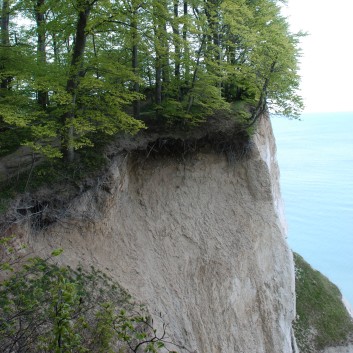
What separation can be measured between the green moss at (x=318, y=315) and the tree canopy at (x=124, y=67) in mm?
14256

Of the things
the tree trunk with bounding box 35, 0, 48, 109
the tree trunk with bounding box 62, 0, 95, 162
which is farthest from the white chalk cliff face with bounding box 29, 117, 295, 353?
the tree trunk with bounding box 35, 0, 48, 109

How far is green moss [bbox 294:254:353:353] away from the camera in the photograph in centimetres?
2117

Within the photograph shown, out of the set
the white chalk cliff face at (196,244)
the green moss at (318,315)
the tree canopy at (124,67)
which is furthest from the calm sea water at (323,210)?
the tree canopy at (124,67)

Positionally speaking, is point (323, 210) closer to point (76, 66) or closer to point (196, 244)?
point (196, 244)

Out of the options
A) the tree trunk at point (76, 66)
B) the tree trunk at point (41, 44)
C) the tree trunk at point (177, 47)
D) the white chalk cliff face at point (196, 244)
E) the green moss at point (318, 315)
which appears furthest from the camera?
the green moss at point (318, 315)

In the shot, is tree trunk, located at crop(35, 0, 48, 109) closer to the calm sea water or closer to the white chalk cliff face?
the white chalk cliff face

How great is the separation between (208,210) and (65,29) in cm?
1053

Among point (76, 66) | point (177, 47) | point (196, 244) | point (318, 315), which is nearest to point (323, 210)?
point (318, 315)

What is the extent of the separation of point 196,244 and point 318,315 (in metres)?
12.7

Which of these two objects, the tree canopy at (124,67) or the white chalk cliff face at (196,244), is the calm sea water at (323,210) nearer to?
the white chalk cliff face at (196,244)

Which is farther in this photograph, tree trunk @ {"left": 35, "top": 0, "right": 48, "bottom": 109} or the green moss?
the green moss

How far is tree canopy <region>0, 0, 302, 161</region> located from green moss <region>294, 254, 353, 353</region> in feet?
46.8

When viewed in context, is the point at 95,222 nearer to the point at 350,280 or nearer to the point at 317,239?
the point at 350,280

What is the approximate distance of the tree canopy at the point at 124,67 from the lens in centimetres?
1048
